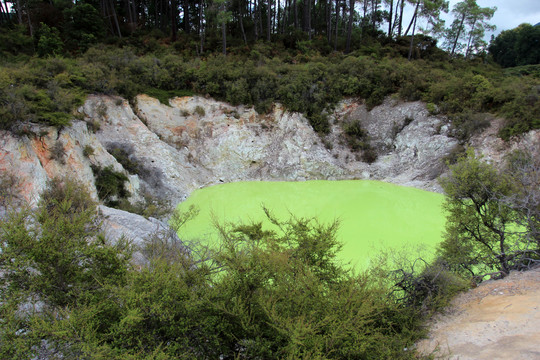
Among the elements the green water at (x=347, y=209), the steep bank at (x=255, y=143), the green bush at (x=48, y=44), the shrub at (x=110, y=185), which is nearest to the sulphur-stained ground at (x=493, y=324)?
the green water at (x=347, y=209)

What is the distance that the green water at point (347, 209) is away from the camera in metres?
11.8

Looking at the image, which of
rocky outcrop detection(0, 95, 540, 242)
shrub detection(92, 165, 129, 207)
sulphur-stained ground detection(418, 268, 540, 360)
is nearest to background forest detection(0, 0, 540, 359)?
sulphur-stained ground detection(418, 268, 540, 360)

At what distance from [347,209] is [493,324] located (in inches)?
368

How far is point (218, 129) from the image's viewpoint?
2183cm

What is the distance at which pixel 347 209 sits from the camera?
15.1 m

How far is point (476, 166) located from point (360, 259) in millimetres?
4408

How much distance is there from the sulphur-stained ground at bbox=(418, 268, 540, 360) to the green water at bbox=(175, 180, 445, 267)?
3515mm

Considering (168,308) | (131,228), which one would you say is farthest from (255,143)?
(168,308)

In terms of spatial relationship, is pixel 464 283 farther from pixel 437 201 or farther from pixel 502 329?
pixel 437 201

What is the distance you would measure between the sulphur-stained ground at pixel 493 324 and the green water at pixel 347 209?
11.5 feet

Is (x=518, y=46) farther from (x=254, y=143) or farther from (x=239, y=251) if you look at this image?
(x=239, y=251)

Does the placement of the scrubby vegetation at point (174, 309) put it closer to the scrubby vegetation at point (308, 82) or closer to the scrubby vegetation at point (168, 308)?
the scrubby vegetation at point (168, 308)

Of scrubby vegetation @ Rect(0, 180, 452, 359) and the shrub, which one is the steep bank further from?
scrubby vegetation @ Rect(0, 180, 452, 359)

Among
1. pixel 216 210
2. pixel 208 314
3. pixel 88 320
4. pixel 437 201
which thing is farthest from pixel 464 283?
pixel 216 210
